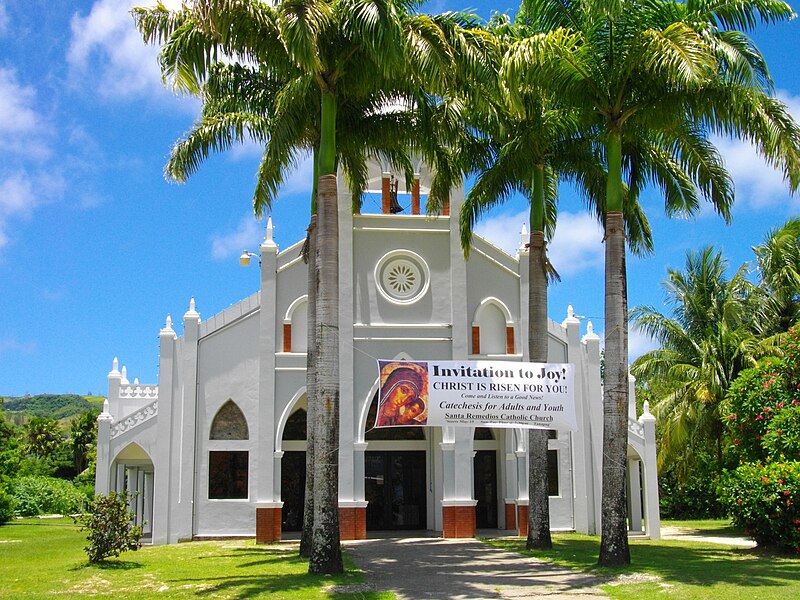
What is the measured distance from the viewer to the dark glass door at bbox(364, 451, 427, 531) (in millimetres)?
28453

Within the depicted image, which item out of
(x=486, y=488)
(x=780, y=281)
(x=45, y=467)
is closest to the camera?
(x=486, y=488)

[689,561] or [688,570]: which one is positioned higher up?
[688,570]

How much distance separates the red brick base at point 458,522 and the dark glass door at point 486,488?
339cm

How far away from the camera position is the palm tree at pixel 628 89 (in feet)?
53.9

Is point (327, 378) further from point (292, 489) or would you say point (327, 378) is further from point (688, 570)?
point (292, 489)

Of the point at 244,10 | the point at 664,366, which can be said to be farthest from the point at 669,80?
the point at 664,366

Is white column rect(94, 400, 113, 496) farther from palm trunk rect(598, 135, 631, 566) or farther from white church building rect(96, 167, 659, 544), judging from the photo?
palm trunk rect(598, 135, 631, 566)

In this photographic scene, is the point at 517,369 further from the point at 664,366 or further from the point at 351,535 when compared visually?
the point at 664,366

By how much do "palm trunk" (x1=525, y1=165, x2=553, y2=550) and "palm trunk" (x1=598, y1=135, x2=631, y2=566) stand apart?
142 inches

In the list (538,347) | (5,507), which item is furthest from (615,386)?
(5,507)

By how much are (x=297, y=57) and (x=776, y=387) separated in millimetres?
14375

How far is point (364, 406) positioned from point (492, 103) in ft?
34.1

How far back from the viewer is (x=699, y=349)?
111 feet

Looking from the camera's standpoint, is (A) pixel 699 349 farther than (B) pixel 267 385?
Yes
